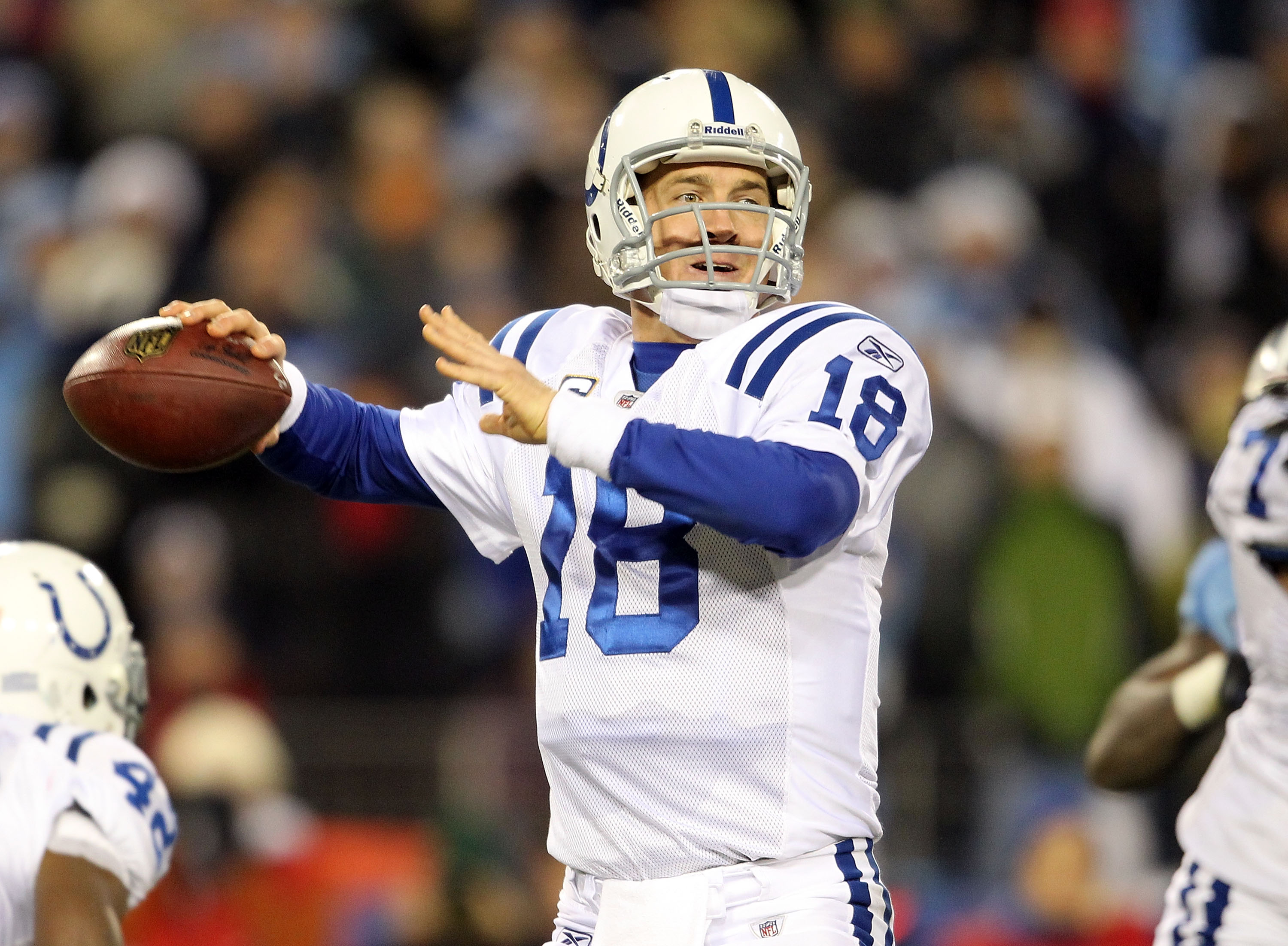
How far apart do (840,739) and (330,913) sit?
3222 mm

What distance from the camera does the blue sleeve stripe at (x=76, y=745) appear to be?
10.8 ft

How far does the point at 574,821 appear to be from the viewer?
305cm

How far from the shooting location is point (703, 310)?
3.28 m

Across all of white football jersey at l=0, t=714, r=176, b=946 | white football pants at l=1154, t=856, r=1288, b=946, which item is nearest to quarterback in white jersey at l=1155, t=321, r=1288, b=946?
white football pants at l=1154, t=856, r=1288, b=946

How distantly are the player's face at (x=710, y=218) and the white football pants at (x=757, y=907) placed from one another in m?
1.05

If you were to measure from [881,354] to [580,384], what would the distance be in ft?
1.83

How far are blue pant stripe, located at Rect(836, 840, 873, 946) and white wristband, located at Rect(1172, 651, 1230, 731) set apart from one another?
4.01 feet

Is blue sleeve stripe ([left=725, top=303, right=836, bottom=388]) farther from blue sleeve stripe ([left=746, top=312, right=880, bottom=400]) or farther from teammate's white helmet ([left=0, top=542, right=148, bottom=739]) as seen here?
teammate's white helmet ([left=0, top=542, right=148, bottom=739])

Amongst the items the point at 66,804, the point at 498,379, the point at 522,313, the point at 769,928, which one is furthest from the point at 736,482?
the point at 522,313

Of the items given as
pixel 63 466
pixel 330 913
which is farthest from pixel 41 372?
pixel 330 913

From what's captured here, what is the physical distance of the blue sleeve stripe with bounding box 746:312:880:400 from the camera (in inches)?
120

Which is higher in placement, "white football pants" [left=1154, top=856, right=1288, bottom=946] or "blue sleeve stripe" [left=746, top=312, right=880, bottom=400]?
"blue sleeve stripe" [left=746, top=312, right=880, bottom=400]

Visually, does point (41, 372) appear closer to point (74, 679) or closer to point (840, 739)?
point (74, 679)

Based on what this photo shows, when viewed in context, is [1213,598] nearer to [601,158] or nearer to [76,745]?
[601,158]
